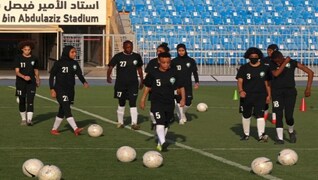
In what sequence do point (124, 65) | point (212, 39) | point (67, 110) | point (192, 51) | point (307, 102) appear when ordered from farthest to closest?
point (212, 39) → point (192, 51) → point (307, 102) → point (124, 65) → point (67, 110)

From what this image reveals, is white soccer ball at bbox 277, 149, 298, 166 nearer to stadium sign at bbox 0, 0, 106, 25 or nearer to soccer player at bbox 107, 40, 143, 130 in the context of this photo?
soccer player at bbox 107, 40, 143, 130

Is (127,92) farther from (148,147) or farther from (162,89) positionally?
(162,89)

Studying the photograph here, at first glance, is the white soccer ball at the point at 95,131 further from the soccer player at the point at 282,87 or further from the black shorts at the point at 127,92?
the soccer player at the point at 282,87

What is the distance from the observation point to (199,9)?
165 feet

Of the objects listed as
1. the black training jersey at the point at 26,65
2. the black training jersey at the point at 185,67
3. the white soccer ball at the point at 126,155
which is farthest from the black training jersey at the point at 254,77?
the black training jersey at the point at 26,65

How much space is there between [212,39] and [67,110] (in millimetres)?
30093

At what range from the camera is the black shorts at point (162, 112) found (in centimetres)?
1494

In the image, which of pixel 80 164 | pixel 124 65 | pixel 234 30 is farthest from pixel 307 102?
pixel 234 30

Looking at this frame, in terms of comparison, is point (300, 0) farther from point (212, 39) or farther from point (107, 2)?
point (107, 2)


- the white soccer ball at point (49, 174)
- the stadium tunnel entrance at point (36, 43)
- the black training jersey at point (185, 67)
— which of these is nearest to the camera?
the white soccer ball at point (49, 174)

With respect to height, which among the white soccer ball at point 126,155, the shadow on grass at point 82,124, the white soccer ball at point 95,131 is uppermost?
the white soccer ball at point 126,155

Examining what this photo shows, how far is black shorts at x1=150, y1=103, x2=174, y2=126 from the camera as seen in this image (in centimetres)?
1494

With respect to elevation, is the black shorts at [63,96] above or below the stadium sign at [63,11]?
below

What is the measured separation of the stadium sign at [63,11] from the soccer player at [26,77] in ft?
76.4
